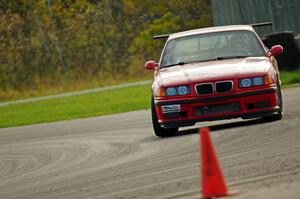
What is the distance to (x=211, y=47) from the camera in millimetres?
14977

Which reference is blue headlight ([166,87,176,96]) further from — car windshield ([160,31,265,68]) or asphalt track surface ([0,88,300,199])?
car windshield ([160,31,265,68])

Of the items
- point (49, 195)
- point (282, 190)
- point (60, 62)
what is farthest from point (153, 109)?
point (60, 62)

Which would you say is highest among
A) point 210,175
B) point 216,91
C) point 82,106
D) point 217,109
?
point 210,175

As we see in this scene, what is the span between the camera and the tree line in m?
47.8

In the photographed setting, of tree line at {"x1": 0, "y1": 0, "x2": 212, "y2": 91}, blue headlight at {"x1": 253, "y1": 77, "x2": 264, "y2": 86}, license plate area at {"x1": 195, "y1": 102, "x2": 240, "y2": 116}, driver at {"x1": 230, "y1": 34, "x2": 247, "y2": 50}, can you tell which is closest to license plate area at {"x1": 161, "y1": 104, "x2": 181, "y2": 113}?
license plate area at {"x1": 195, "y1": 102, "x2": 240, "y2": 116}

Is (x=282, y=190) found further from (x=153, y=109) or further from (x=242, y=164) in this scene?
(x=153, y=109)

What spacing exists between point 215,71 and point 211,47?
48.0 inches

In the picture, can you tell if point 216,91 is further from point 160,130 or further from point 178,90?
point 160,130

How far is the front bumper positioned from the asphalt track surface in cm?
23

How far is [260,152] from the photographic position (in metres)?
10.9

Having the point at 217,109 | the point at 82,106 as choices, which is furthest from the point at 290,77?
the point at 217,109

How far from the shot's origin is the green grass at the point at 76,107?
25422 mm

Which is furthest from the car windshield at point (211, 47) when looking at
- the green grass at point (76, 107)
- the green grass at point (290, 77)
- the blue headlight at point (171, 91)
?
the green grass at point (290, 77)

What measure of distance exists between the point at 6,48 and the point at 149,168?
39727 millimetres
